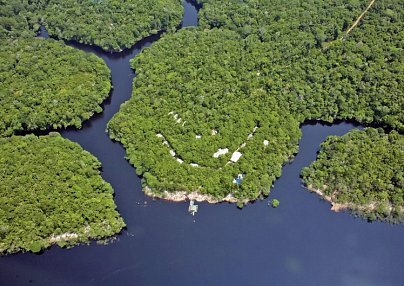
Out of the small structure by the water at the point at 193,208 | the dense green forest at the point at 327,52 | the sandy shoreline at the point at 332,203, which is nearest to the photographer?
the small structure by the water at the point at 193,208

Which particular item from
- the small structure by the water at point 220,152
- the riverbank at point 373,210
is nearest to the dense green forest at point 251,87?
the small structure by the water at point 220,152

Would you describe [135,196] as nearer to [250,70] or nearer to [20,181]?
[20,181]

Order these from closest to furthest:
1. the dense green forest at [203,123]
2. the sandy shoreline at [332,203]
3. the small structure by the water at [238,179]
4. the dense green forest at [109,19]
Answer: the sandy shoreline at [332,203]
the small structure by the water at [238,179]
the dense green forest at [203,123]
the dense green forest at [109,19]

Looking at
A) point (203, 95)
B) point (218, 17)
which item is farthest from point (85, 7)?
point (203, 95)

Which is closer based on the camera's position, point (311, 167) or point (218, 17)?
point (311, 167)

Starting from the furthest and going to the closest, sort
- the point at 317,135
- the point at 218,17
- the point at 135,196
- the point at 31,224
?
the point at 218,17
the point at 317,135
the point at 135,196
the point at 31,224

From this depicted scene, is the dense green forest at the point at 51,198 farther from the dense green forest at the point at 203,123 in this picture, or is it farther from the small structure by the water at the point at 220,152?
the small structure by the water at the point at 220,152

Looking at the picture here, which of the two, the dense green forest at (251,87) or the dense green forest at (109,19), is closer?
the dense green forest at (251,87)
